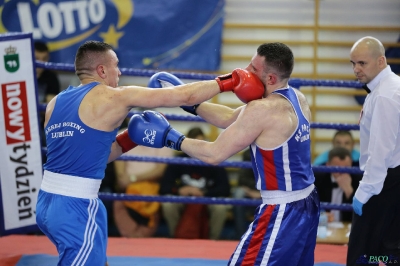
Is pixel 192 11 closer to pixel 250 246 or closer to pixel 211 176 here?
pixel 211 176

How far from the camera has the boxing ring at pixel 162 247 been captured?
4.93 metres

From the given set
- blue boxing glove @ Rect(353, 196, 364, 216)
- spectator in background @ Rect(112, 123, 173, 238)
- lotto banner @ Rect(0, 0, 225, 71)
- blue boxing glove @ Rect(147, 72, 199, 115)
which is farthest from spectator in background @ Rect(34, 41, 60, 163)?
blue boxing glove @ Rect(353, 196, 364, 216)

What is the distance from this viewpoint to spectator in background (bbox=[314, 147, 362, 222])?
584cm

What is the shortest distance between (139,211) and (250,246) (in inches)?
122

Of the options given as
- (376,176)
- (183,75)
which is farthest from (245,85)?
(183,75)

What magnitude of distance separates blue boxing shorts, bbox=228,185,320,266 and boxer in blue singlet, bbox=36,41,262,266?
79 centimetres

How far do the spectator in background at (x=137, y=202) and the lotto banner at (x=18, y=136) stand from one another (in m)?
1.40

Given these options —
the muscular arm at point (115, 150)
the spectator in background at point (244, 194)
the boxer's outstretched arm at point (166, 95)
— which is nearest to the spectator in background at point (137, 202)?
the spectator in background at point (244, 194)

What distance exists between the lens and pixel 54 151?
3.53 metres

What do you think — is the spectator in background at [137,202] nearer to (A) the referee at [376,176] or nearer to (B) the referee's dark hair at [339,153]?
(B) the referee's dark hair at [339,153]

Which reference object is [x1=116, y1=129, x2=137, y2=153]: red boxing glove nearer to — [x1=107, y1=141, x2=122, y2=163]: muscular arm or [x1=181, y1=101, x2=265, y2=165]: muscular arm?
[x1=107, y1=141, x2=122, y2=163]: muscular arm

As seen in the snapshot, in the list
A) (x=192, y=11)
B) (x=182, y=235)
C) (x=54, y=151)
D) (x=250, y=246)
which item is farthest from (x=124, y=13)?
(x=250, y=246)

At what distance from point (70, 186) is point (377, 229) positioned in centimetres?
202

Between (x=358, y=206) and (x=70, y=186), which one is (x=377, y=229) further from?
(x=70, y=186)
